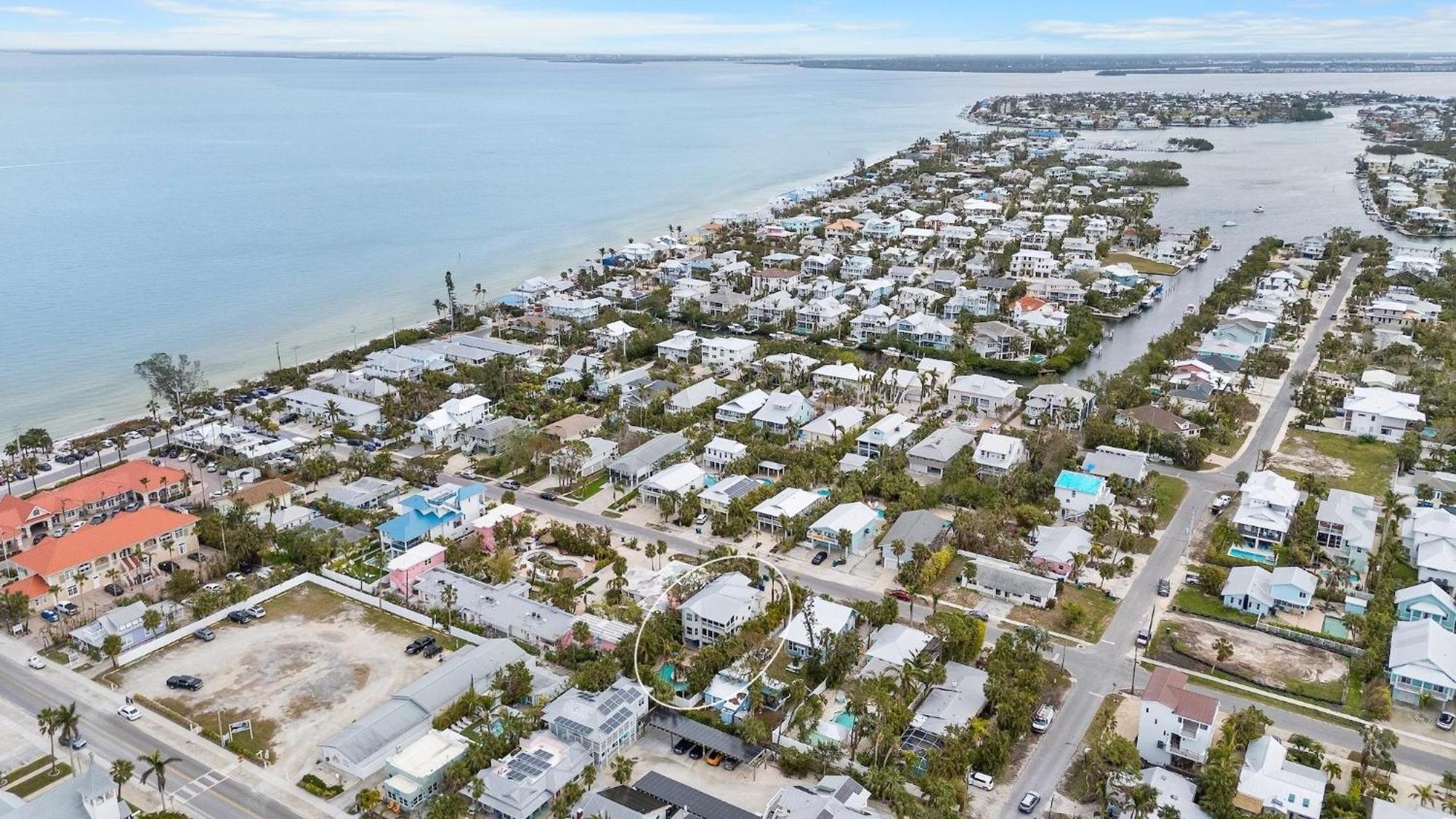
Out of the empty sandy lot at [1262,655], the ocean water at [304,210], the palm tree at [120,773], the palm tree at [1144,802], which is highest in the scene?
the ocean water at [304,210]

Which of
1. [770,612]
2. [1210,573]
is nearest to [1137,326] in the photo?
[1210,573]

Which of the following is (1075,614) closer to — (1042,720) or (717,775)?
(1042,720)

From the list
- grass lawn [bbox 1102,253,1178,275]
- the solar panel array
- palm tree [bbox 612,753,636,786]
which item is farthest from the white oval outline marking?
grass lawn [bbox 1102,253,1178,275]

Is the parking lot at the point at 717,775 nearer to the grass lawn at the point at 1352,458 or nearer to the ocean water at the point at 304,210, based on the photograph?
the grass lawn at the point at 1352,458

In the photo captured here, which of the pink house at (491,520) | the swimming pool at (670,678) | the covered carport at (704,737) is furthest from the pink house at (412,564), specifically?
the covered carport at (704,737)

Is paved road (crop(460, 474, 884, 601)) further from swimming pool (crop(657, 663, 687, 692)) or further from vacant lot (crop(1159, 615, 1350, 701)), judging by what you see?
vacant lot (crop(1159, 615, 1350, 701))

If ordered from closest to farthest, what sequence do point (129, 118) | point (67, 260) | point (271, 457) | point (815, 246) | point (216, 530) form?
1. point (216, 530)
2. point (271, 457)
3. point (67, 260)
4. point (815, 246)
5. point (129, 118)

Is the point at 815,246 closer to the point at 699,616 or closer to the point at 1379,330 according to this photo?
the point at 1379,330

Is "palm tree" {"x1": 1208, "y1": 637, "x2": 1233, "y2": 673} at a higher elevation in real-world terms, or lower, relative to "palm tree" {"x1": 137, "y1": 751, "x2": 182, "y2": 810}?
lower
